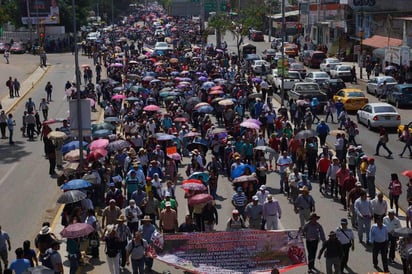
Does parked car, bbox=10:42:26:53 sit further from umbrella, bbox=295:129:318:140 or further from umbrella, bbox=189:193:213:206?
umbrella, bbox=189:193:213:206

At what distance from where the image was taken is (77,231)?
15781 mm

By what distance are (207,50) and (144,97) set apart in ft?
122

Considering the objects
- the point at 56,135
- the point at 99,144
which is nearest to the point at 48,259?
the point at 99,144

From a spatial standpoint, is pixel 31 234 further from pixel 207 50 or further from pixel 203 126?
pixel 207 50

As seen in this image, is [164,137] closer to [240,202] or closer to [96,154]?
[96,154]

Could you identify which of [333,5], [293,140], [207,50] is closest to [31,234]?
[293,140]

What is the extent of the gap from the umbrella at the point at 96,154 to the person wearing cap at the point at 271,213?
724 cm

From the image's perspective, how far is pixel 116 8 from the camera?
546 ft

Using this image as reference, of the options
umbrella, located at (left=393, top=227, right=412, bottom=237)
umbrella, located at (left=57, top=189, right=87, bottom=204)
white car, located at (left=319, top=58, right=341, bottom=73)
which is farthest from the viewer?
white car, located at (left=319, top=58, right=341, bottom=73)

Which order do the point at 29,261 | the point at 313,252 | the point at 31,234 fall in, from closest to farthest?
1. the point at 29,261
2. the point at 313,252
3. the point at 31,234

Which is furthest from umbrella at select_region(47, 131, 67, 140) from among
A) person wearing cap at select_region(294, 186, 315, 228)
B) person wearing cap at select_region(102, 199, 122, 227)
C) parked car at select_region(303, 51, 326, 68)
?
parked car at select_region(303, 51, 326, 68)

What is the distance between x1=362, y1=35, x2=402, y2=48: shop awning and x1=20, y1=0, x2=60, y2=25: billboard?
42351mm

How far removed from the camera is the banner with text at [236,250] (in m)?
15.1

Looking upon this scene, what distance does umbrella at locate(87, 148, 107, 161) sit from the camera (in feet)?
76.9
